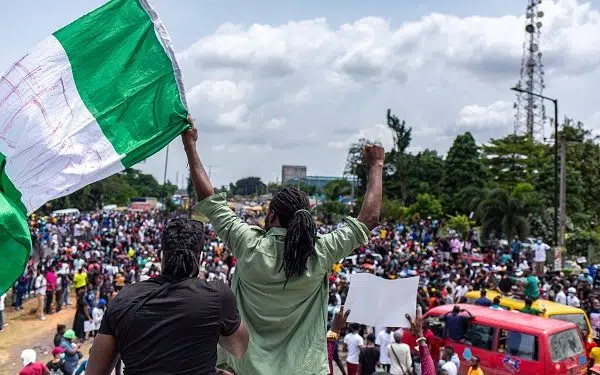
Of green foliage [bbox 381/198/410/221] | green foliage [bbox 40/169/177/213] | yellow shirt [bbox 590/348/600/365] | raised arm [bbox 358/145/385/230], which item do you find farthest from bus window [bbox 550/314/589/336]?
green foliage [bbox 40/169/177/213]

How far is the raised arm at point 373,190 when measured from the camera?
237 centimetres

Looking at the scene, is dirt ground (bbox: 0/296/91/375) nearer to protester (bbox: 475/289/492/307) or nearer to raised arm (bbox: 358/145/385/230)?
protester (bbox: 475/289/492/307)

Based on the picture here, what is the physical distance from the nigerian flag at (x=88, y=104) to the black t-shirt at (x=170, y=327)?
1.05 metres

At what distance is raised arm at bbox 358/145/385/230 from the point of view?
2374 millimetres

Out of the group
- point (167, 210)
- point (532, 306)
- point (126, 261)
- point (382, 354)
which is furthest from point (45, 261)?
point (167, 210)

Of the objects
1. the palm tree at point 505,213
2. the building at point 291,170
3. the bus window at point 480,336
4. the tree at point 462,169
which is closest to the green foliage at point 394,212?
the tree at point 462,169

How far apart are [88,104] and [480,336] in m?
7.87

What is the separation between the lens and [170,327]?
1931mm

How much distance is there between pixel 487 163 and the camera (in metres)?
42.1

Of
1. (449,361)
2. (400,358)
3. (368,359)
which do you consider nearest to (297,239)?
(400,358)

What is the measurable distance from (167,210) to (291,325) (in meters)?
55.0

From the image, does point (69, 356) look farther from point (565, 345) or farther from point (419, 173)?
point (419, 173)

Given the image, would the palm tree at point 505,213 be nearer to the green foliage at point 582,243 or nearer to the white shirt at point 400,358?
the green foliage at point 582,243

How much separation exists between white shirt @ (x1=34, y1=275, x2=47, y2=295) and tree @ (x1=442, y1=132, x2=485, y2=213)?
27.8 m
